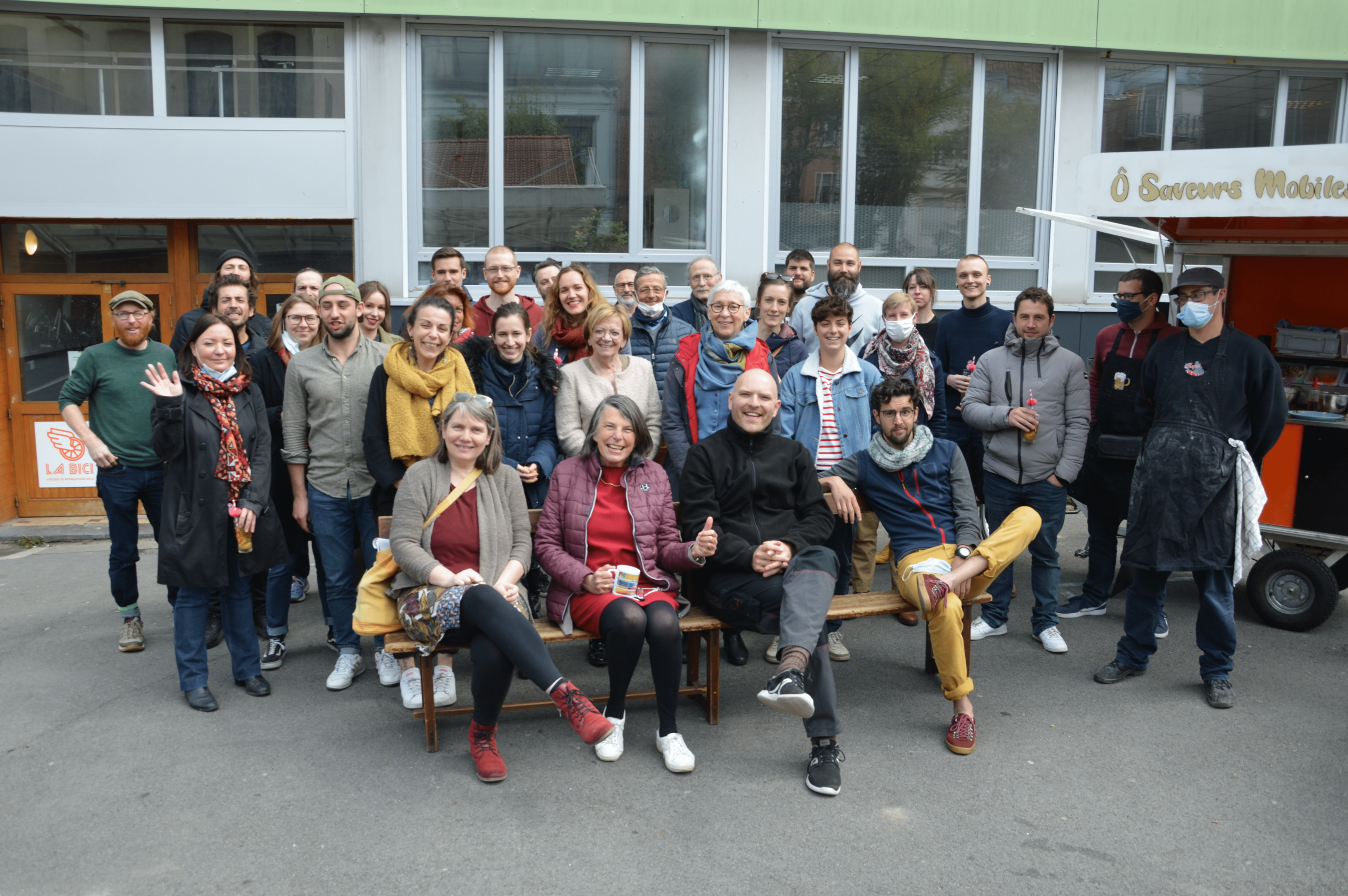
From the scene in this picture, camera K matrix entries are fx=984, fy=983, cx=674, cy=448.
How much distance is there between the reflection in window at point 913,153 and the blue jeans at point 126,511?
6927 mm

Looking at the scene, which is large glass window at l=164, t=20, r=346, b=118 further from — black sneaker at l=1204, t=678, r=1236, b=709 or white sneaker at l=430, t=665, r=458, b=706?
black sneaker at l=1204, t=678, r=1236, b=709

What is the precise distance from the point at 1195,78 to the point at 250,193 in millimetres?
9522

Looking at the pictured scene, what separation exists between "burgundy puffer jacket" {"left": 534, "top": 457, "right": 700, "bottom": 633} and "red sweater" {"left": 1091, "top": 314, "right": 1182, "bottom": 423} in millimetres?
3024

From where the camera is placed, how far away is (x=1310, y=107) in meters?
10.7

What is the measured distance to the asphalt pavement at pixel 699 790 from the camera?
3.31 m

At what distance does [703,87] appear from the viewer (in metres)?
9.43

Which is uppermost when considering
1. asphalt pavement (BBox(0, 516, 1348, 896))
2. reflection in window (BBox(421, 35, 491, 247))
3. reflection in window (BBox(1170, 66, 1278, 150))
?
reflection in window (BBox(1170, 66, 1278, 150))

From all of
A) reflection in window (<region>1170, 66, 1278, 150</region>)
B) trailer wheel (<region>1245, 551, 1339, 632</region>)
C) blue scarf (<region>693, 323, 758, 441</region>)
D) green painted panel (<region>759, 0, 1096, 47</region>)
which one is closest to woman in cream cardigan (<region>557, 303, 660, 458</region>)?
blue scarf (<region>693, 323, 758, 441</region>)

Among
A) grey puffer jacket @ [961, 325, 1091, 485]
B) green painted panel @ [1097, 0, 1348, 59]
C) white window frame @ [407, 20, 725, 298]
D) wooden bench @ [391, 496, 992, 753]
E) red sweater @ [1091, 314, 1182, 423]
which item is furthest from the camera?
green painted panel @ [1097, 0, 1348, 59]

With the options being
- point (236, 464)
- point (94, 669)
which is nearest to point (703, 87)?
point (236, 464)

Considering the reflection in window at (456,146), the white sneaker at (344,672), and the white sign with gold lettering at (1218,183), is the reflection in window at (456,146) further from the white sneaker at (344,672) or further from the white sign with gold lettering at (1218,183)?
the white sign with gold lettering at (1218,183)

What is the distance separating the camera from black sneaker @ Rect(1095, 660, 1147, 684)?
5004mm

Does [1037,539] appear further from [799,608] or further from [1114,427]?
[799,608]

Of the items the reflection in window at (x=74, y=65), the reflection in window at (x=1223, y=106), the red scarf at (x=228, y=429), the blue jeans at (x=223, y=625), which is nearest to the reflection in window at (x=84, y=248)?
the reflection in window at (x=74, y=65)
